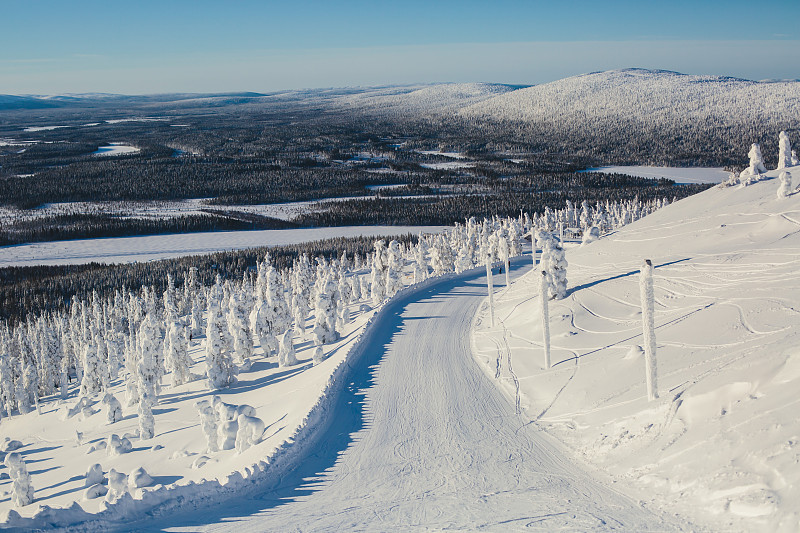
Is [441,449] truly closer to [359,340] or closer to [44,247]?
[359,340]

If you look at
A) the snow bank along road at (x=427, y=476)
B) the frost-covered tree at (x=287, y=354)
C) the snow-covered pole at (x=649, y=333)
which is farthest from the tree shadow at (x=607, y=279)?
the frost-covered tree at (x=287, y=354)

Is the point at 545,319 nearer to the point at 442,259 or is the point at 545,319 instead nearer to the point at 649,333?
the point at 649,333

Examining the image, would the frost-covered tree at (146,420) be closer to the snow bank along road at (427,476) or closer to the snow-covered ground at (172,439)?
the snow-covered ground at (172,439)

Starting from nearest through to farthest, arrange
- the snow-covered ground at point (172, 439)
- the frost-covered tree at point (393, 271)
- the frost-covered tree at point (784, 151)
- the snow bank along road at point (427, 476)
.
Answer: the snow bank along road at point (427, 476) < the snow-covered ground at point (172, 439) < the frost-covered tree at point (784, 151) < the frost-covered tree at point (393, 271)

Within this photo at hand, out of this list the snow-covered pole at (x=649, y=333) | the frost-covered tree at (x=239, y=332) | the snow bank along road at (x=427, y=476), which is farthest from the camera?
the frost-covered tree at (x=239, y=332)

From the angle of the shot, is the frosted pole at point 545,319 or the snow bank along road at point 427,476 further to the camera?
the frosted pole at point 545,319

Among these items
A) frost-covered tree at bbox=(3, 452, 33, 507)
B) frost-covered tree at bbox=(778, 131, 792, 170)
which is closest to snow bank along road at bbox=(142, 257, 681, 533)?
frost-covered tree at bbox=(3, 452, 33, 507)

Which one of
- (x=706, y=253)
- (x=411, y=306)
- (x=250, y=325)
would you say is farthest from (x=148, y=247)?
(x=706, y=253)

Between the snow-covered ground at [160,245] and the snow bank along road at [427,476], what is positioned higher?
the snow bank along road at [427,476]
